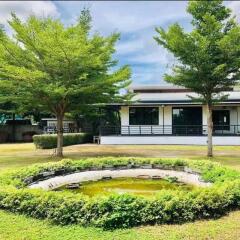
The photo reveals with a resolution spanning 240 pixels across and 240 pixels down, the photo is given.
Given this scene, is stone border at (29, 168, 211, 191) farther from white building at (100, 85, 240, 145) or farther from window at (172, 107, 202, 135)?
window at (172, 107, 202, 135)

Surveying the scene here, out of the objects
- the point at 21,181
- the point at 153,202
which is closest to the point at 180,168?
the point at 21,181

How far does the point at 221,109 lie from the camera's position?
31875 millimetres

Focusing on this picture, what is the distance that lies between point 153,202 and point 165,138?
23131 millimetres

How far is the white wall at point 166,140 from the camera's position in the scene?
2945cm

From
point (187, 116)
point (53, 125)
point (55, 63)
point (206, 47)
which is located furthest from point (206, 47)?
point (53, 125)

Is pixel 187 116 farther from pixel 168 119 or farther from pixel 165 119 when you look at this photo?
pixel 165 119

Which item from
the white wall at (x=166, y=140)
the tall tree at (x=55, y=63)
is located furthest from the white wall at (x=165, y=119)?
the tall tree at (x=55, y=63)

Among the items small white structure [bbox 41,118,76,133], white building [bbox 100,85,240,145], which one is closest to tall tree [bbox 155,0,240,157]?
white building [bbox 100,85,240,145]

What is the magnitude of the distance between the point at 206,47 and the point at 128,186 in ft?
31.2

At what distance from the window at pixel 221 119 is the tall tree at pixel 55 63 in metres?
15.0

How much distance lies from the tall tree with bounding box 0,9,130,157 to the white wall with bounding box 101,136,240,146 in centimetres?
1118

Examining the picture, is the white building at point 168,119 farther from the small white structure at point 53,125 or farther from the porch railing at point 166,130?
the small white structure at point 53,125

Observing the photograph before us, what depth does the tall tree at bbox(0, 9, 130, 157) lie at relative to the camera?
55.2 ft

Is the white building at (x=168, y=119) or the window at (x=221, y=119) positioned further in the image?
the window at (x=221, y=119)
